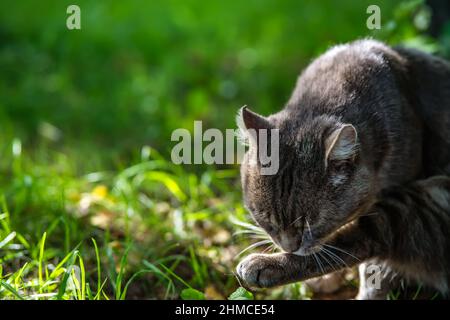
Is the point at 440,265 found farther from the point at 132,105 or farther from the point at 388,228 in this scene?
the point at 132,105

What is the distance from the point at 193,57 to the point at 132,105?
3.38 ft

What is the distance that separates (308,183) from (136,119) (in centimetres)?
305

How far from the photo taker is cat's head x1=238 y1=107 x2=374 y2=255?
2900 mm

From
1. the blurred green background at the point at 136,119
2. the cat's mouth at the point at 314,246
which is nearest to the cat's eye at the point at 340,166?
the cat's mouth at the point at 314,246

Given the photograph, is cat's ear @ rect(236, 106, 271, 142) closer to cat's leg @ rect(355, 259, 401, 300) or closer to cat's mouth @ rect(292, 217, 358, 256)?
cat's mouth @ rect(292, 217, 358, 256)

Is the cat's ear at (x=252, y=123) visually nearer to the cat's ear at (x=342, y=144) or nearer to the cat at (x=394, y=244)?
the cat's ear at (x=342, y=144)

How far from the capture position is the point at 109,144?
211 inches

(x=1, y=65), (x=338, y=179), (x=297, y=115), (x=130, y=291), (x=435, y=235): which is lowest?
(x=130, y=291)

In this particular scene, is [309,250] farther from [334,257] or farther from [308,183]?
[308,183]

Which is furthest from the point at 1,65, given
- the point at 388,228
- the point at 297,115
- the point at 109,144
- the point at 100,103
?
the point at 388,228

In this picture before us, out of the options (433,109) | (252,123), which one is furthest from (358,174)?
(433,109)

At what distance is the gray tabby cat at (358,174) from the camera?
9.60 ft

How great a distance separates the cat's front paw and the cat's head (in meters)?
0.10

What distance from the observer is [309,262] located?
3066 mm
